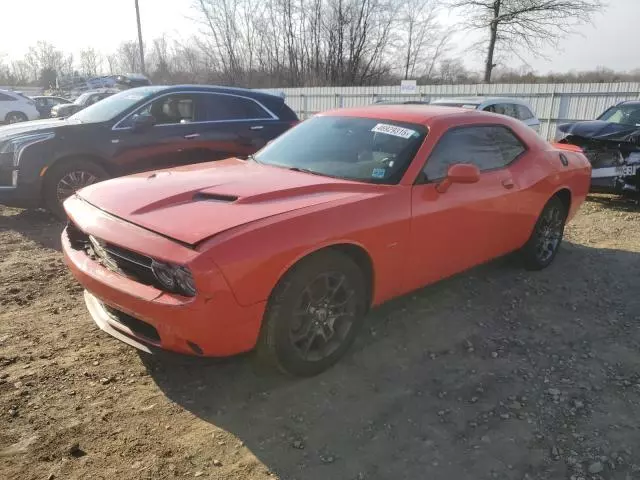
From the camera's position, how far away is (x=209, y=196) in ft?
9.93

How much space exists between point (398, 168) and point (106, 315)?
6.88 ft

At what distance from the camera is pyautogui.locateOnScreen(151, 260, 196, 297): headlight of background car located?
7.88 ft

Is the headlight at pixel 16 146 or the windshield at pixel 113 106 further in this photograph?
the windshield at pixel 113 106

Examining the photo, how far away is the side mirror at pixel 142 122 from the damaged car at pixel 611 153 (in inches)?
253

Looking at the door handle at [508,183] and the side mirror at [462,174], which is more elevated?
the side mirror at [462,174]

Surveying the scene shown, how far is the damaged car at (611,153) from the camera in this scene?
7.43 metres

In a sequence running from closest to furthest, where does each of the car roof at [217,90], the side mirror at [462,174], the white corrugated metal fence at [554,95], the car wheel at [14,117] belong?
the side mirror at [462,174] → the car roof at [217,90] → the white corrugated metal fence at [554,95] → the car wheel at [14,117]

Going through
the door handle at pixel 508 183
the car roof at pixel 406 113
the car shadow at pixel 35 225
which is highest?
the car roof at pixel 406 113

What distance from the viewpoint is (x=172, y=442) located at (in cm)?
247

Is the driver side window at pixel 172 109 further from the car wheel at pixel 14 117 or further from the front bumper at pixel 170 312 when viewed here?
the car wheel at pixel 14 117

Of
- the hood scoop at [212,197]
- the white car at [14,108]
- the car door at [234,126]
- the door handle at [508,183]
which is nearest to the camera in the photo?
the hood scoop at [212,197]

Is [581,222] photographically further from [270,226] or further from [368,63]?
[368,63]

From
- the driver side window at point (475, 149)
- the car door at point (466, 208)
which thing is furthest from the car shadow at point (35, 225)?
the driver side window at point (475, 149)

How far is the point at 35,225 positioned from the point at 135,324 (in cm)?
436
